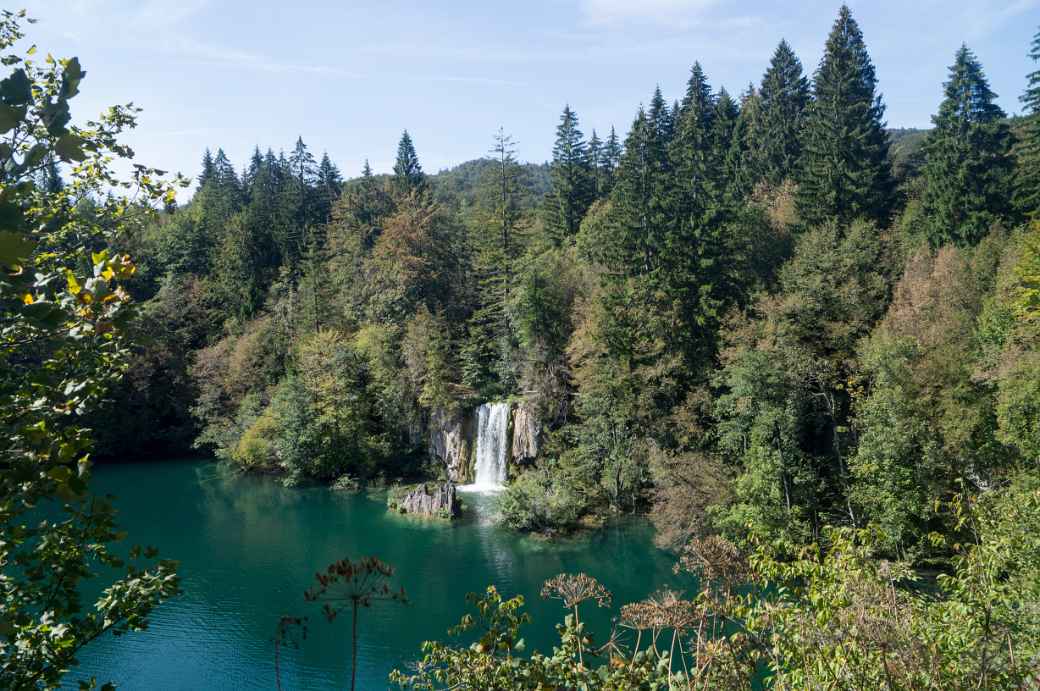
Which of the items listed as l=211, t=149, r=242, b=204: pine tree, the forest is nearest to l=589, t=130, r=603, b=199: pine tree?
the forest

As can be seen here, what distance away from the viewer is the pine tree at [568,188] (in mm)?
40438

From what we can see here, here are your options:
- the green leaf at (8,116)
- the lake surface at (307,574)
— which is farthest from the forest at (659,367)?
the lake surface at (307,574)

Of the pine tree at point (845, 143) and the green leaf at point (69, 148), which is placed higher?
the pine tree at point (845, 143)

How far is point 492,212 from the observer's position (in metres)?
40.8

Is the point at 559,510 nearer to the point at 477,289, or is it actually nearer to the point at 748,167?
the point at 477,289

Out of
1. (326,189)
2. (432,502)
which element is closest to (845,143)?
(432,502)

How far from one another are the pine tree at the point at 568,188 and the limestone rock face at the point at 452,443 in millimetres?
12899

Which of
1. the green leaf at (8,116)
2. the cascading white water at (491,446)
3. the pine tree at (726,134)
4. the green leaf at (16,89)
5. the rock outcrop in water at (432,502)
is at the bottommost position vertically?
the rock outcrop in water at (432,502)

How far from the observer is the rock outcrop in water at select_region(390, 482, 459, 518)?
1089 inches

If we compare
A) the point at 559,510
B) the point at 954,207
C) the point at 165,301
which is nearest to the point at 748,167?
the point at 954,207

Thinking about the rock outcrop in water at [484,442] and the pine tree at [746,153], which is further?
the pine tree at [746,153]

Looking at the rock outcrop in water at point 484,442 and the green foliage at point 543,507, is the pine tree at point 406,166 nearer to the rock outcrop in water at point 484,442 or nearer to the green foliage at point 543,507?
the rock outcrop in water at point 484,442

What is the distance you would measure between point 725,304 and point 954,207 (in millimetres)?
9064

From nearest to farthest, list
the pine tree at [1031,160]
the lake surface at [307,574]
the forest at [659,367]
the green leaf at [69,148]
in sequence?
1. the green leaf at [69,148]
2. the forest at [659,367]
3. the lake surface at [307,574]
4. the pine tree at [1031,160]
